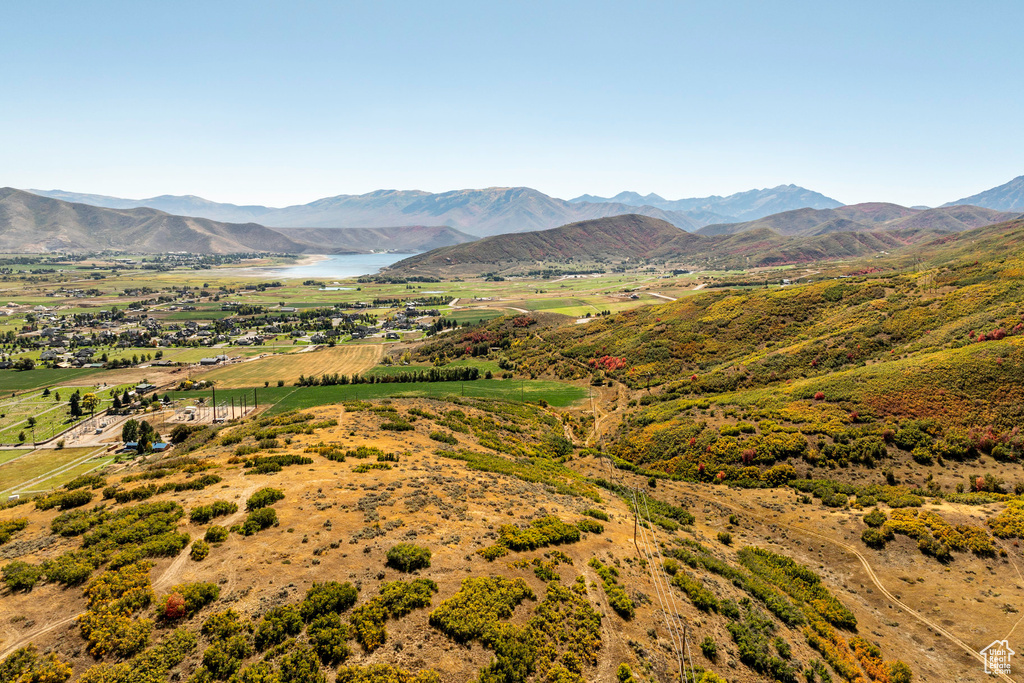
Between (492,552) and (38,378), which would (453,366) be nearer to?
(492,552)

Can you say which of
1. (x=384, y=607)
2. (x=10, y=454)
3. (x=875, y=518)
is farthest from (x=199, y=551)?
(x=10, y=454)

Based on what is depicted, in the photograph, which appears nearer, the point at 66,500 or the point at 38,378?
the point at 66,500

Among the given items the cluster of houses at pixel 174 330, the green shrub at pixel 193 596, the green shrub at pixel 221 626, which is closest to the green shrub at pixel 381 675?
the green shrub at pixel 221 626

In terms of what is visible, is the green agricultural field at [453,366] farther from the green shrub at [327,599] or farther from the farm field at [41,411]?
the green shrub at [327,599]

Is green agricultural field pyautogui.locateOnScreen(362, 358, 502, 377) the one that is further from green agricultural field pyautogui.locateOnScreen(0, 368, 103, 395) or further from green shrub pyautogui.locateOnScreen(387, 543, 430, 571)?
green shrub pyautogui.locateOnScreen(387, 543, 430, 571)

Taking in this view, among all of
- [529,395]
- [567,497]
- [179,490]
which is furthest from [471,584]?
[529,395]
